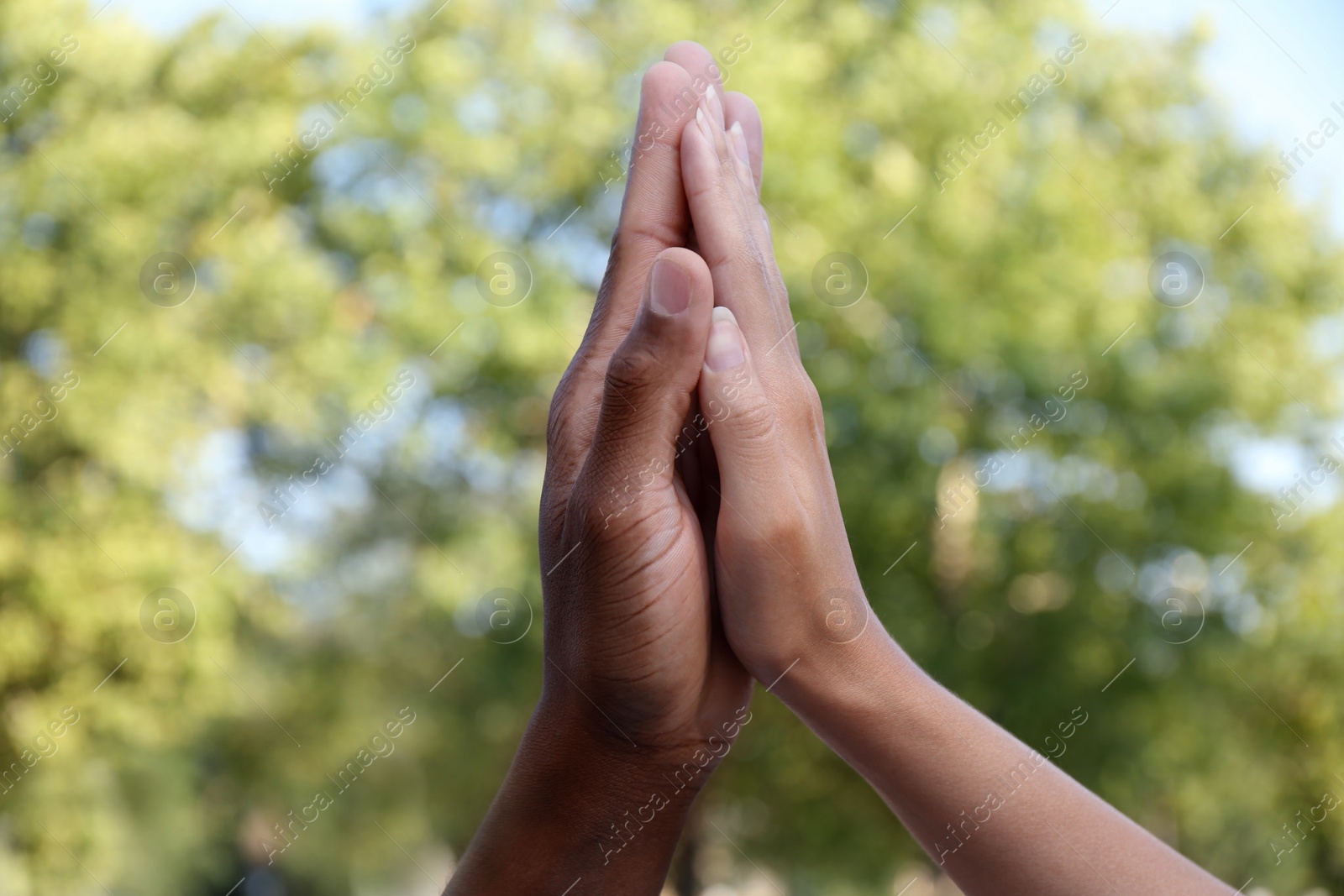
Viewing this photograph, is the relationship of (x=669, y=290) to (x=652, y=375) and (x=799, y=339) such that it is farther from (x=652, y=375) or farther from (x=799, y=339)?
(x=799, y=339)

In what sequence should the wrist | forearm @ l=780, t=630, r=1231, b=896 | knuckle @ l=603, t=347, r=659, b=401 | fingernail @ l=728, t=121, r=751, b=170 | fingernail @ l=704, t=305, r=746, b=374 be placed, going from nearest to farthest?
1. forearm @ l=780, t=630, r=1231, b=896
2. the wrist
3. knuckle @ l=603, t=347, r=659, b=401
4. fingernail @ l=704, t=305, r=746, b=374
5. fingernail @ l=728, t=121, r=751, b=170

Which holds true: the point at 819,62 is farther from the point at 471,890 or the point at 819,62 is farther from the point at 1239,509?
the point at 471,890

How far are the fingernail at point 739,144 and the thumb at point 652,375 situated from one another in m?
0.61

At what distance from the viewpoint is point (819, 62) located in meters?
11.6

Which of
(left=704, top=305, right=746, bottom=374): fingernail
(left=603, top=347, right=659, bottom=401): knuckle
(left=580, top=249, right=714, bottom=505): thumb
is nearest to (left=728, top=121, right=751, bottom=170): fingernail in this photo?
(left=704, top=305, right=746, bottom=374): fingernail

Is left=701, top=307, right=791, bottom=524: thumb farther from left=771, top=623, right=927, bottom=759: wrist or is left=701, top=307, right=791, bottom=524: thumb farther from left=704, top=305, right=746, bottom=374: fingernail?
left=771, top=623, right=927, bottom=759: wrist

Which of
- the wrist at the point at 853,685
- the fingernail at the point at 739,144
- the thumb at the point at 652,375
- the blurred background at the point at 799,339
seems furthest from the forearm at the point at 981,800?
the blurred background at the point at 799,339

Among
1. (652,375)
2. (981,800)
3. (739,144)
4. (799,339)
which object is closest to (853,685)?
(981,800)

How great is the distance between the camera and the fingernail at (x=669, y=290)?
1562 millimetres

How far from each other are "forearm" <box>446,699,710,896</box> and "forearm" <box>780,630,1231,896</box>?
301mm

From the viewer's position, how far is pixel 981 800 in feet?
4.21

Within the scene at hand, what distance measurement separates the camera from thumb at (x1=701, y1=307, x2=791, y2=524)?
1606mm

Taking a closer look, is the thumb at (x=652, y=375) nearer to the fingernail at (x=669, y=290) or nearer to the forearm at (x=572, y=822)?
the fingernail at (x=669, y=290)

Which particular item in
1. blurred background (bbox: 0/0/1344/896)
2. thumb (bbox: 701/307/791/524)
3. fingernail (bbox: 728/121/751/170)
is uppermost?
fingernail (bbox: 728/121/751/170)
